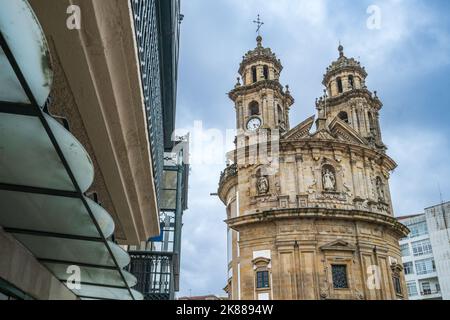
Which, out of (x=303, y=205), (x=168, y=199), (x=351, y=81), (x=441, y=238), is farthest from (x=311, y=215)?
(x=441, y=238)

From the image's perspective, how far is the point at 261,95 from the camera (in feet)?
104

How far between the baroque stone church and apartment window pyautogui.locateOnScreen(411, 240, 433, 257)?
16597 mm

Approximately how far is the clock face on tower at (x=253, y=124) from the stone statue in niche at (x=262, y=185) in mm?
4281

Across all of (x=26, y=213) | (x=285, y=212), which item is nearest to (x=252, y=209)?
(x=285, y=212)

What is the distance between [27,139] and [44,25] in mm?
1161

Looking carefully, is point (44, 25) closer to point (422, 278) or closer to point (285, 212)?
point (285, 212)

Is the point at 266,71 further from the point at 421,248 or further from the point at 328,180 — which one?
the point at 421,248

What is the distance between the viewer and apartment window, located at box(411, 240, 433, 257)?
145 feet

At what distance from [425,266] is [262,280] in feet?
84.6

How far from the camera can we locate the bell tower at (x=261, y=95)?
31.4 metres

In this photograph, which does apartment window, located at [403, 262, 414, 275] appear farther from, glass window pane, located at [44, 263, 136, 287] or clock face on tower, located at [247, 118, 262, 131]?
glass window pane, located at [44, 263, 136, 287]

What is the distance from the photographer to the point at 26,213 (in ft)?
11.7

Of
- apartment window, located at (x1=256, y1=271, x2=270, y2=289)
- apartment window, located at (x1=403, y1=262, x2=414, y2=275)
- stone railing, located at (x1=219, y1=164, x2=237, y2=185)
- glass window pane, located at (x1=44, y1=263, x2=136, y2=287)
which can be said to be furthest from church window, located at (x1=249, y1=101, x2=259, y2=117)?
glass window pane, located at (x1=44, y1=263, x2=136, y2=287)

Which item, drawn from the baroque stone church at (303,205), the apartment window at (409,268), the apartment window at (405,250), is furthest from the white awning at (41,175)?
the apartment window at (405,250)
